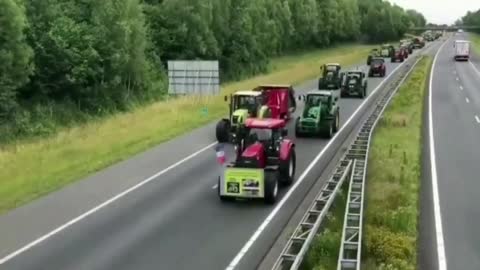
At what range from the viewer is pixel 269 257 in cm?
1366

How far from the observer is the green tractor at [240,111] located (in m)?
27.9

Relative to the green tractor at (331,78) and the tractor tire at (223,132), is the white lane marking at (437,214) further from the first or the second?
the green tractor at (331,78)

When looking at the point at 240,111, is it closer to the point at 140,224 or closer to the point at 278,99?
the point at 278,99

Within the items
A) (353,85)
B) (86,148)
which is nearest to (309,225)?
(86,148)

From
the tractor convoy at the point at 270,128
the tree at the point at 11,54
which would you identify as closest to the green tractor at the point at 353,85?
→ the tractor convoy at the point at 270,128

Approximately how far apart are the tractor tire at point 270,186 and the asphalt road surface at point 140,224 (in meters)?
0.25

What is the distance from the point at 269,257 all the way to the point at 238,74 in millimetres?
61770

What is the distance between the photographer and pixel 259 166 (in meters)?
18.3

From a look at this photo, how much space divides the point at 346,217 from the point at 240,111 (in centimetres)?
1413

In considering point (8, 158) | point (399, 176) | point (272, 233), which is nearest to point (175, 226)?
point (272, 233)

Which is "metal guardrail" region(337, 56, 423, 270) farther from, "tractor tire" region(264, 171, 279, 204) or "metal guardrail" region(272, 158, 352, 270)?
"tractor tire" region(264, 171, 279, 204)

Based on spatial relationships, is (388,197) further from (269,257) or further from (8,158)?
(8,158)

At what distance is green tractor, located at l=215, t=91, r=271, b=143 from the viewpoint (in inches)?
1098

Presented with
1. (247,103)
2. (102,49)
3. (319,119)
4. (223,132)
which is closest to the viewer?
(223,132)
